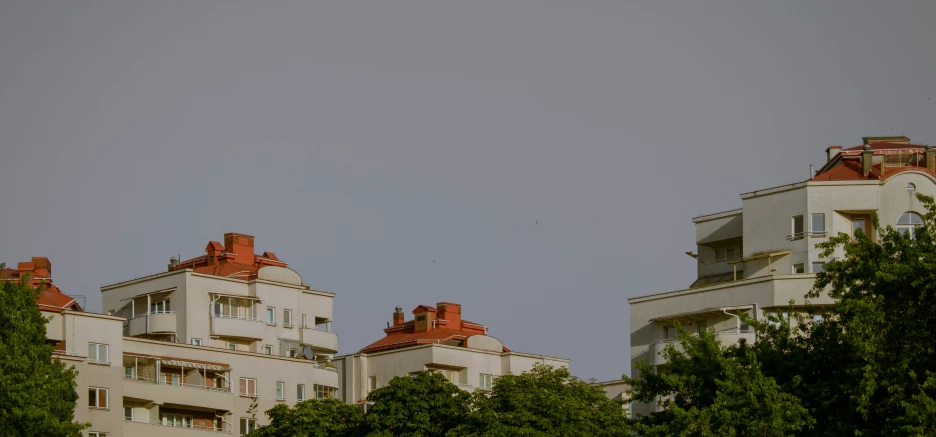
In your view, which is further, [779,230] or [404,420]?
[779,230]

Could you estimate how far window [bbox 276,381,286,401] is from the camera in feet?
360

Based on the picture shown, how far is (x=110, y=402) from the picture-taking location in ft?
317

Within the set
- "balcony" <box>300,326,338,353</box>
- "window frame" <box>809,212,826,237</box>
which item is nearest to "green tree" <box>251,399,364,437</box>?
"window frame" <box>809,212,826,237</box>

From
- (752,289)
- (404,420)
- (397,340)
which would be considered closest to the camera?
(404,420)

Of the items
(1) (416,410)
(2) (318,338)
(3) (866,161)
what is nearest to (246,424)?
(2) (318,338)

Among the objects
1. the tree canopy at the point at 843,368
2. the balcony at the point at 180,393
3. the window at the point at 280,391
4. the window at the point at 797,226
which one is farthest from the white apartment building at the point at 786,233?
the balcony at the point at 180,393

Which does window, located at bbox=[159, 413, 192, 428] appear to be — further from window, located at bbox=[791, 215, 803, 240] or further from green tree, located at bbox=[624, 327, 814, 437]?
green tree, located at bbox=[624, 327, 814, 437]

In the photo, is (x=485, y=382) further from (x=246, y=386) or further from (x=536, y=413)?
(x=536, y=413)

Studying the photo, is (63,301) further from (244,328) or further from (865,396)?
(865,396)

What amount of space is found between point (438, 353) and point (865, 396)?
56208 millimetres

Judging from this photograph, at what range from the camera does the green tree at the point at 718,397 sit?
6494 centimetres

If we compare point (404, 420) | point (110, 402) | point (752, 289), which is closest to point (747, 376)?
point (404, 420)

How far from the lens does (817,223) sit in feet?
322

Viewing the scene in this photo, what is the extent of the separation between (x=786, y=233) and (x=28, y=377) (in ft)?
137
